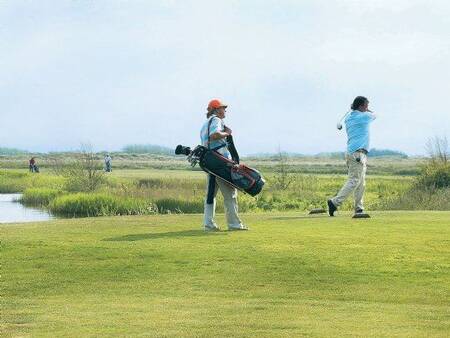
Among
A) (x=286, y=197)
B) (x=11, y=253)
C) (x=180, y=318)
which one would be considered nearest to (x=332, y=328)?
(x=180, y=318)

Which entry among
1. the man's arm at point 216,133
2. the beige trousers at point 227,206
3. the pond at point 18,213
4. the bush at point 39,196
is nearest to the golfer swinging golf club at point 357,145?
the beige trousers at point 227,206

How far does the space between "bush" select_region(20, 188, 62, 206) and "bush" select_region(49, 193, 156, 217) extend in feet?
12.8

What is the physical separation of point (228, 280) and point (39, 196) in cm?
3640

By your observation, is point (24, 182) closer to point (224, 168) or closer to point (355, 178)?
point (355, 178)

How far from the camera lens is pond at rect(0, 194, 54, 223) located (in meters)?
33.1

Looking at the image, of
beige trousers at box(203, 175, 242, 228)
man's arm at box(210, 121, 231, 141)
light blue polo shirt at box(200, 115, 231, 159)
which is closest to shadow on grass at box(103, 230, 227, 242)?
beige trousers at box(203, 175, 242, 228)

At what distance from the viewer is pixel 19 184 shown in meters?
60.2

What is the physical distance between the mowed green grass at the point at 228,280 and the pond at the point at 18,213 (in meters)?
16.2

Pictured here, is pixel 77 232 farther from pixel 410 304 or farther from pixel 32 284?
pixel 410 304

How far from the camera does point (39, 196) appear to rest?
1848 inches

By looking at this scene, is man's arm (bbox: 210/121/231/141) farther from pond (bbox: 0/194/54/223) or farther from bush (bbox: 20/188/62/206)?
bush (bbox: 20/188/62/206)

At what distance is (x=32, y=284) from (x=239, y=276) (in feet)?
8.99

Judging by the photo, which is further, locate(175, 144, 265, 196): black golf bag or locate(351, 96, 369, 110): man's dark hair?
locate(351, 96, 369, 110): man's dark hair

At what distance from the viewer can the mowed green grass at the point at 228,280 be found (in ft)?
30.5
